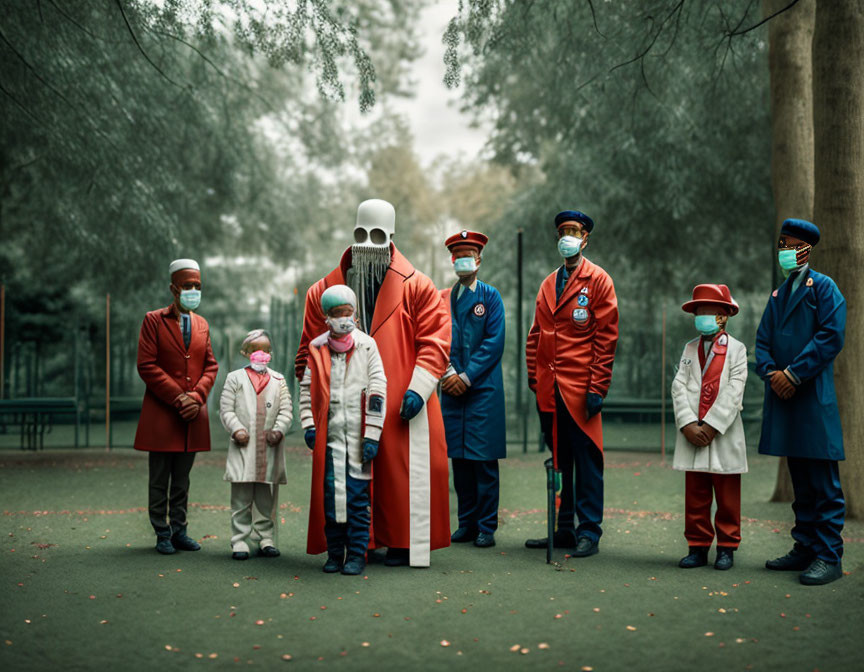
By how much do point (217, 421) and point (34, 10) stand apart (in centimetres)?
783

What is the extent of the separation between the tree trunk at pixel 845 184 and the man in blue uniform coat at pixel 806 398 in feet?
6.31

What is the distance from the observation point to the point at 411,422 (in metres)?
5.78

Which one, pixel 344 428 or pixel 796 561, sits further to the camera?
pixel 796 561

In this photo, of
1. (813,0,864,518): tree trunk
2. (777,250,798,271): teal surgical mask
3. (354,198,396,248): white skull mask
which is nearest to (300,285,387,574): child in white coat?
(354,198,396,248): white skull mask

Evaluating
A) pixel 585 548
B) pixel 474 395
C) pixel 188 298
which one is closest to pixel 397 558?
pixel 585 548

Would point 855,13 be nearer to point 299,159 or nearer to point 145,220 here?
point 145,220

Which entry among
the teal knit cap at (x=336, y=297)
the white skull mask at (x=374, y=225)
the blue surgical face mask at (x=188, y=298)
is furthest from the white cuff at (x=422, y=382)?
the blue surgical face mask at (x=188, y=298)

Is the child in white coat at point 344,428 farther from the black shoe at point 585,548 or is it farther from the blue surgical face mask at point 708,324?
the blue surgical face mask at point 708,324

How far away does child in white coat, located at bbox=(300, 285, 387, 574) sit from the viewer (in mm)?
5473

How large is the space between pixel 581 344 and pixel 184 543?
284 cm

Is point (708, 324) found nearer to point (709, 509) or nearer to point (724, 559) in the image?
point (709, 509)

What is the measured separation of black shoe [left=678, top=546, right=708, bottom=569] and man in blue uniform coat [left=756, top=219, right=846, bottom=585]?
0.37 meters

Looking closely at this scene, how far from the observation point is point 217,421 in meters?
15.4

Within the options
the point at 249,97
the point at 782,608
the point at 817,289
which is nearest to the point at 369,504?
the point at 782,608
